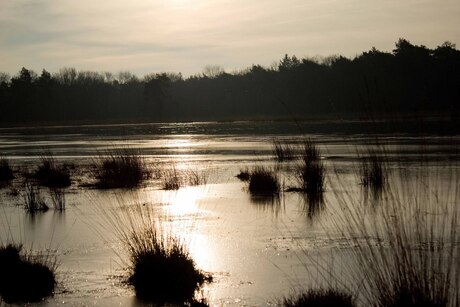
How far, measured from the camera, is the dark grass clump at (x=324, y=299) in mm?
5988

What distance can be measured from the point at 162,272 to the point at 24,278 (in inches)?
66.3

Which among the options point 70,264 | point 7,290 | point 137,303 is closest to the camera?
point 137,303

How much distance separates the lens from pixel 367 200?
44.4 ft

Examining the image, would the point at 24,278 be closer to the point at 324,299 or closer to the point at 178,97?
the point at 324,299

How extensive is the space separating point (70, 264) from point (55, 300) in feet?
5.55

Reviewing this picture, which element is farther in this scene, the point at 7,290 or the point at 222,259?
the point at 222,259

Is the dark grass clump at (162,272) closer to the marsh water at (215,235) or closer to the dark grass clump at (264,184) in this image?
the marsh water at (215,235)

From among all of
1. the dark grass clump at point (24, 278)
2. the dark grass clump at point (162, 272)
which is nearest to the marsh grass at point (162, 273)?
the dark grass clump at point (162, 272)

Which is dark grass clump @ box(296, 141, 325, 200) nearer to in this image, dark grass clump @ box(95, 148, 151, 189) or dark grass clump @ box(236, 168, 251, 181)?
dark grass clump @ box(236, 168, 251, 181)

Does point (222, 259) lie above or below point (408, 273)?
below

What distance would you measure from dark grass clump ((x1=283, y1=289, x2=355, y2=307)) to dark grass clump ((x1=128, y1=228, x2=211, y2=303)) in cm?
162

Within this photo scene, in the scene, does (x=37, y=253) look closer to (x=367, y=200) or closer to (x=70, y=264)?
(x=70, y=264)

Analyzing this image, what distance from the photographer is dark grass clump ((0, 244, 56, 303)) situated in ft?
24.1

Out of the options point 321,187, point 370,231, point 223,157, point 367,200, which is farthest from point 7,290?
point 223,157
